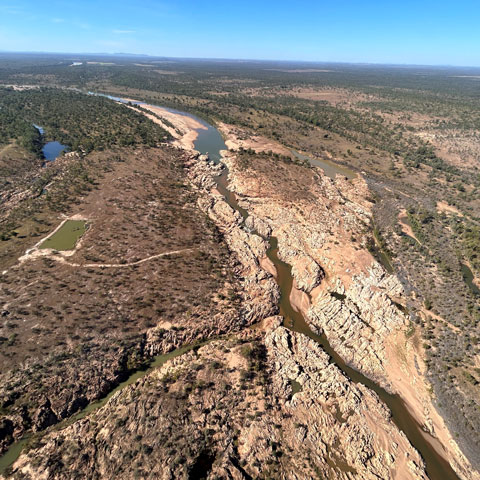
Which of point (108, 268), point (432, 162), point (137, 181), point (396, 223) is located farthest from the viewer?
point (432, 162)

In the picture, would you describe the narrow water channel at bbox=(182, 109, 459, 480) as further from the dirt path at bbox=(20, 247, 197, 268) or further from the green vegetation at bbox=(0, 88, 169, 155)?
the green vegetation at bbox=(0, 88, 169, 155)

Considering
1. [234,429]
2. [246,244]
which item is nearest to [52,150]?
[246,244]

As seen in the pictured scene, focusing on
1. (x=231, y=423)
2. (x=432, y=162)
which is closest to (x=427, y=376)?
(x=231, y=423)

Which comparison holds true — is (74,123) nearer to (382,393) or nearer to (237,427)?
(237,427)

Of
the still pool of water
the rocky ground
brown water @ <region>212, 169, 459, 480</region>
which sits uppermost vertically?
the still pool of water

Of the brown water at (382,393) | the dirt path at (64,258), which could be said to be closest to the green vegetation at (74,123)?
the dirt path at (64,258)

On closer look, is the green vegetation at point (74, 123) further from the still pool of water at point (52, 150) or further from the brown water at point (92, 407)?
the brown water at point (92, 407)

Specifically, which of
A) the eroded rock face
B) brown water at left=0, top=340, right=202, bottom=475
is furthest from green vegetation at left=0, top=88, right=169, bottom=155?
the eroded rock face

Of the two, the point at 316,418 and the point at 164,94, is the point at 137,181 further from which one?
the point at 164,94
